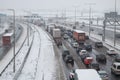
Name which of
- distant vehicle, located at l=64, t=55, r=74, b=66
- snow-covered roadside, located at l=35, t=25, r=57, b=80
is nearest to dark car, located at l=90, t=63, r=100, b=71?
snow-covered roadside, located at l=35, t=25, r=57, b=80

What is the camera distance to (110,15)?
67375mm

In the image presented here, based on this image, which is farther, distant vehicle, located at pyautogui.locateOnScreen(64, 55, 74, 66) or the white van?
distant vehicle, located at pyautogui.locateOnScreen(64, 55, 74, 66)

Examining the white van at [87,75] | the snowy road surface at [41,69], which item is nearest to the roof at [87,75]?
the white van at [87,75]

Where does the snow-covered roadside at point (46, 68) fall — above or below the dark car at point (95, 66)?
below

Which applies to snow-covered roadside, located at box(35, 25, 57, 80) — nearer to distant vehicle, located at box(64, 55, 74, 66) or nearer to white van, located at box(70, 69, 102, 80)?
distant vehicle, located at box(64, 55, 74, 66)

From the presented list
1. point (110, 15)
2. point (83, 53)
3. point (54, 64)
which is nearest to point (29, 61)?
point (54, 64)

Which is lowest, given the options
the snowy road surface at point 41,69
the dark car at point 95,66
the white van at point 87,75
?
the snowy road surface at point 41,69

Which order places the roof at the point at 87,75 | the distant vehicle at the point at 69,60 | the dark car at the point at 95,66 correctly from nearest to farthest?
the roof at the point at 87,75, the dark car at the point at 95,66, the distant vehicle at the point at 69,60

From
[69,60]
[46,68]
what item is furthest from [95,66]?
[46,68]

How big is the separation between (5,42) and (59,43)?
37.8 feet

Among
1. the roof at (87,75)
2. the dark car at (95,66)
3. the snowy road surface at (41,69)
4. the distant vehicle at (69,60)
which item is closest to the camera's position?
the roof at (87,75)

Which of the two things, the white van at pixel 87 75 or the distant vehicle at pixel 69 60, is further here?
the distant vehicle at pixel 69 60

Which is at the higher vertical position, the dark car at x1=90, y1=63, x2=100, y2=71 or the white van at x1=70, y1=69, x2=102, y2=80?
the white van at x1=70, y1=69, x2=102, y2=80

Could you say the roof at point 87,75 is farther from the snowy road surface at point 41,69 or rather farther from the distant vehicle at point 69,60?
the distant vehicle at point 69,60
